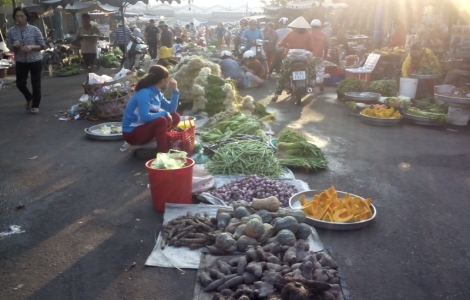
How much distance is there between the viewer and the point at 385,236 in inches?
170

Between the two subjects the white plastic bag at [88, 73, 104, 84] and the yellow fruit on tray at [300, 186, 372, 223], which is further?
the white plastic bag at [88, 73, 104, 84]

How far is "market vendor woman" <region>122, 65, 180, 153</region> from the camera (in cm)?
585

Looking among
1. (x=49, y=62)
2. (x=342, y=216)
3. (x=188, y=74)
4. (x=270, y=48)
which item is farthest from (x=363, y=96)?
(x=49, y=62)

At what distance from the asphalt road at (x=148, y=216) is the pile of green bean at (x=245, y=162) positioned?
19.9 inches

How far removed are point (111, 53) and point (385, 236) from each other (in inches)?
794

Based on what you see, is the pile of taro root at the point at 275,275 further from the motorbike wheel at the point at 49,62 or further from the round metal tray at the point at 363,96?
the motorbike wheel at the point at 49,62

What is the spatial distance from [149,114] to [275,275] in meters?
3.30

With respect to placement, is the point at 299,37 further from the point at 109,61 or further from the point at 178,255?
the point at 109,61

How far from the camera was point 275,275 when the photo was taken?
325 cm

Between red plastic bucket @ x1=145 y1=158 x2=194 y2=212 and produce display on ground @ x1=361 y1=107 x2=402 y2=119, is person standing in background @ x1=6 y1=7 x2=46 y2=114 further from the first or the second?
produce display on ground @ x1=361 y1=107 x2=402 y2=119

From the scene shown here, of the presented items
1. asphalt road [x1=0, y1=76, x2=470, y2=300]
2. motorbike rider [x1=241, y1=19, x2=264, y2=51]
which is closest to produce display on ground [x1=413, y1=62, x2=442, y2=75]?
asphalt road [x1=0, y1=76, x2=470, y2=300]

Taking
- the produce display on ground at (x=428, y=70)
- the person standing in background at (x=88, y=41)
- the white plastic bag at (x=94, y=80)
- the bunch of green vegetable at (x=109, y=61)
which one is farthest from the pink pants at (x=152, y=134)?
the bunch of green vegetable at (x=109, y=61)

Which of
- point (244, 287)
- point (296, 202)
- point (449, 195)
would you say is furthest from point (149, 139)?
point (449, 195)

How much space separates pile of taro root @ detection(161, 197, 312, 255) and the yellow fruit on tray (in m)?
0.39
